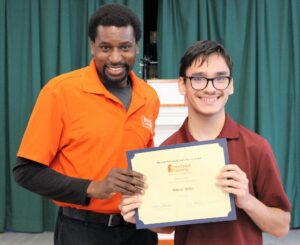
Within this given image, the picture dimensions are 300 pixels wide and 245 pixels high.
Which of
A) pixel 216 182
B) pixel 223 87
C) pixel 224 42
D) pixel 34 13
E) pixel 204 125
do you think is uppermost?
pixel 34 13

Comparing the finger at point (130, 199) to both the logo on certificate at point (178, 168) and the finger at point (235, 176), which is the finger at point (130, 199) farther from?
the finger at point (235, 176)

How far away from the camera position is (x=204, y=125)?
3.67 ft

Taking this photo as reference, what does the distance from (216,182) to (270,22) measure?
9.24ft

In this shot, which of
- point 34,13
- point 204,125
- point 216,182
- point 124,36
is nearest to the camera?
point 216,182

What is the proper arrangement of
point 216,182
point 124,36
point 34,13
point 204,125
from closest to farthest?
point 216,182, point 204,125, point 124,36, point 34,13

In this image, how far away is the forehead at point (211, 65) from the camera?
1.07 metres

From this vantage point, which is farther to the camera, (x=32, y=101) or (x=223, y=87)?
(x=32, y=101)

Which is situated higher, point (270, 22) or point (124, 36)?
point (270, 22)

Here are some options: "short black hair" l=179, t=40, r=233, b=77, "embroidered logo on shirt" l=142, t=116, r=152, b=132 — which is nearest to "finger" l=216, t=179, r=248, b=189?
"short black hair" l=179, t=40, r=233, b=77

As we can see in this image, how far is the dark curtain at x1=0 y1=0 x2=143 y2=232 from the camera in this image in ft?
11.0

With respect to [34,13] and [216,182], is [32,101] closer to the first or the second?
[34,13]

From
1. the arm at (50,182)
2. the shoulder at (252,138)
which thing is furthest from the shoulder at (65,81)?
the shoulder at (252,138)

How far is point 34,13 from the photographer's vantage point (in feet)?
11.0

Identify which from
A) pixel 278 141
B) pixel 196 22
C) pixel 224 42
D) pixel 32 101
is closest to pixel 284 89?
pixel 278 141
